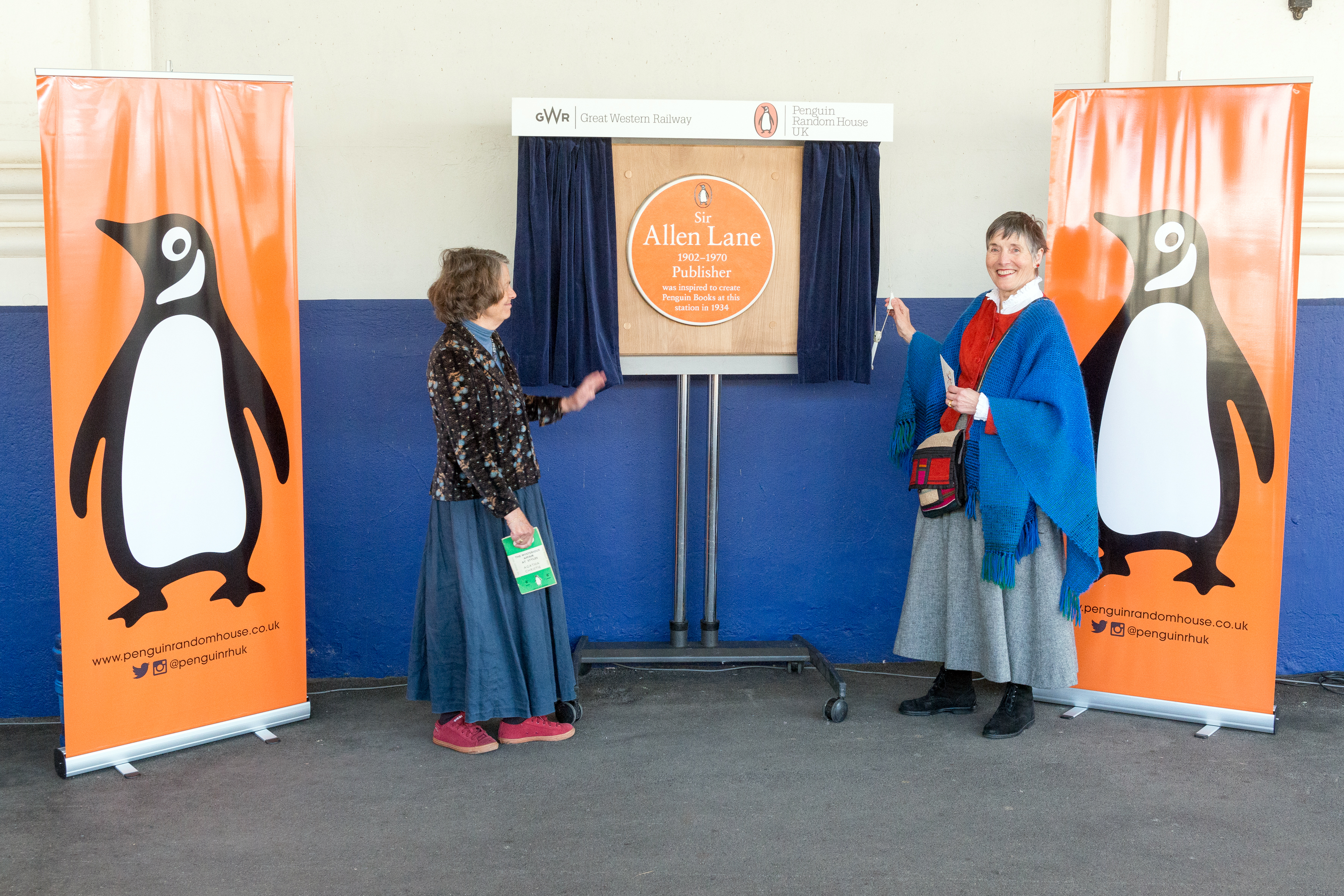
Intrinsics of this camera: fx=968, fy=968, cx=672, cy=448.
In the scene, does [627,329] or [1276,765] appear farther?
[627,329]

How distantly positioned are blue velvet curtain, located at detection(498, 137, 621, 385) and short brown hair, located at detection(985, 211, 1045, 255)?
1.27 metres

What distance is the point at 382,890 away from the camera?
2182 mm

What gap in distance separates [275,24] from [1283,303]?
3512 millimetres

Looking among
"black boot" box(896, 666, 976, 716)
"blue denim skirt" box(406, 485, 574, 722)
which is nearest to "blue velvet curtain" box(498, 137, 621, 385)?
"blue denim skirt" box(406, 485, 574, 722)

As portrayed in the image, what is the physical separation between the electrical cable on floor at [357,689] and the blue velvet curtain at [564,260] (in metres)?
1.22

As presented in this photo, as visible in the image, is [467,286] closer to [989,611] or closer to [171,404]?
[171,404]

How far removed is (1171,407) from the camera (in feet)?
10.4

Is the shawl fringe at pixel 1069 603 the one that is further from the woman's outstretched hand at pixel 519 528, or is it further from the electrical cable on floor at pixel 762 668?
the woman's outstretched hand at pixel 519 528

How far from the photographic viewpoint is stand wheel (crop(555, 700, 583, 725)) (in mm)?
3133

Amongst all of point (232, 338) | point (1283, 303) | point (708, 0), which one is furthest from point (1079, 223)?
point (232, 338)

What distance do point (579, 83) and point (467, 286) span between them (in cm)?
115

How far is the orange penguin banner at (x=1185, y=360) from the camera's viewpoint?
308cm

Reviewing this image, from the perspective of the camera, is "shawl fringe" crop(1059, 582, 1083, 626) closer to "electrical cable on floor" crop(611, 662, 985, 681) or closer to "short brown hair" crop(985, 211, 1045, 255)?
"electrical cable on floor" crop(611, 662, 985, 681)

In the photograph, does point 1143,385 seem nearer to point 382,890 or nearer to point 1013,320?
point 1013,320
